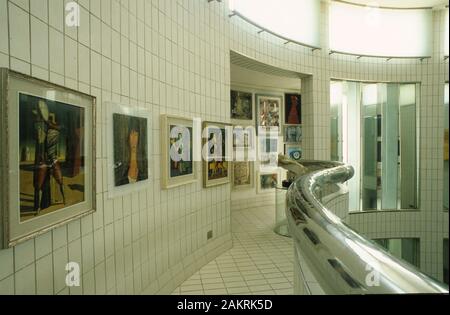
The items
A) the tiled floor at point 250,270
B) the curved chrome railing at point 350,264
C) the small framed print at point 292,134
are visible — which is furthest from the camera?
the small framed print at point 292,134

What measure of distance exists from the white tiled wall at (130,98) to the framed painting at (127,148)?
0.07 metres

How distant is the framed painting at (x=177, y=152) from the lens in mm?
2691

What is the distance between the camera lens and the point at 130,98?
2240mm

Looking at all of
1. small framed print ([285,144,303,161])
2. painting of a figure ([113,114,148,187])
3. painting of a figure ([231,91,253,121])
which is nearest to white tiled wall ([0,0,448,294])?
painting of a figure ([113,114,148,187])

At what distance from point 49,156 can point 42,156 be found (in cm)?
5

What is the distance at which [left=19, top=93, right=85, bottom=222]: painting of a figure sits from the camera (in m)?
1.32

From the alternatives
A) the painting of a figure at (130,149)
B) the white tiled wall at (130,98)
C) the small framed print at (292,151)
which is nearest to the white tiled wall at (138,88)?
the white tiled wall at (130,98)

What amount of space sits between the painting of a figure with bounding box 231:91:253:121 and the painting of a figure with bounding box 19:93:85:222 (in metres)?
5.26

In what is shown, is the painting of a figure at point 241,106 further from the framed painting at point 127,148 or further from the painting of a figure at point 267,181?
the framed painting at point 127,148

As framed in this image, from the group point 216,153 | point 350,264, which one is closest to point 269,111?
point 216,153

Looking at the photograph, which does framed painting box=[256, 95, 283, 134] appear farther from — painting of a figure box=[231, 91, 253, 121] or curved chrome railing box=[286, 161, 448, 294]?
curved chrome railing box=[286, 161, 448, 294]

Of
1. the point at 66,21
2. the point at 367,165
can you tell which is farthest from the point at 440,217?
the point at 66,21
